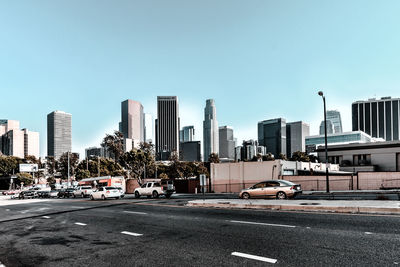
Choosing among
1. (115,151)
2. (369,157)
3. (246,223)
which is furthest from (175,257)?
(115,151)

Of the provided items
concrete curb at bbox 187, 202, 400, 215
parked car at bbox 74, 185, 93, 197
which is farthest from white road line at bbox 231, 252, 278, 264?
parked car at bbox 74, 185, 93, 197

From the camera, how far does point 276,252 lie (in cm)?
751

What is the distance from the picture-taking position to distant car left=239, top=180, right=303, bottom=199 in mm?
22453

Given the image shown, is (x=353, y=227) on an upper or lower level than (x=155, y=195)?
upper

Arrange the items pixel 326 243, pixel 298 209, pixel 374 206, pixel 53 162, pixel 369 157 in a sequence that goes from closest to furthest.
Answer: pixel 326 243, pixel 374 206, pixel 298 209, pixel 369 157, pixel 53 162

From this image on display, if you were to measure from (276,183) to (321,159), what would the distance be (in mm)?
56141

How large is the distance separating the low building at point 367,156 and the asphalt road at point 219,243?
201 feet

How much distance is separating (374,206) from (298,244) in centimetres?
726

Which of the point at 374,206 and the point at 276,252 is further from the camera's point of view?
the point at 374,206

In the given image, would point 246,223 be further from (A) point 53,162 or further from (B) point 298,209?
(A) point 53,162

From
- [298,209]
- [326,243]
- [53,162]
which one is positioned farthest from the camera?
[53,162]

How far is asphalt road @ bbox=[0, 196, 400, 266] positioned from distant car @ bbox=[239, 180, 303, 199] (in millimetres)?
9539

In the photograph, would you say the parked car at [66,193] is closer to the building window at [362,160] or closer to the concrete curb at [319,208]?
the concrete curb at [319,208]

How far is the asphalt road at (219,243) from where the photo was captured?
706 cm
